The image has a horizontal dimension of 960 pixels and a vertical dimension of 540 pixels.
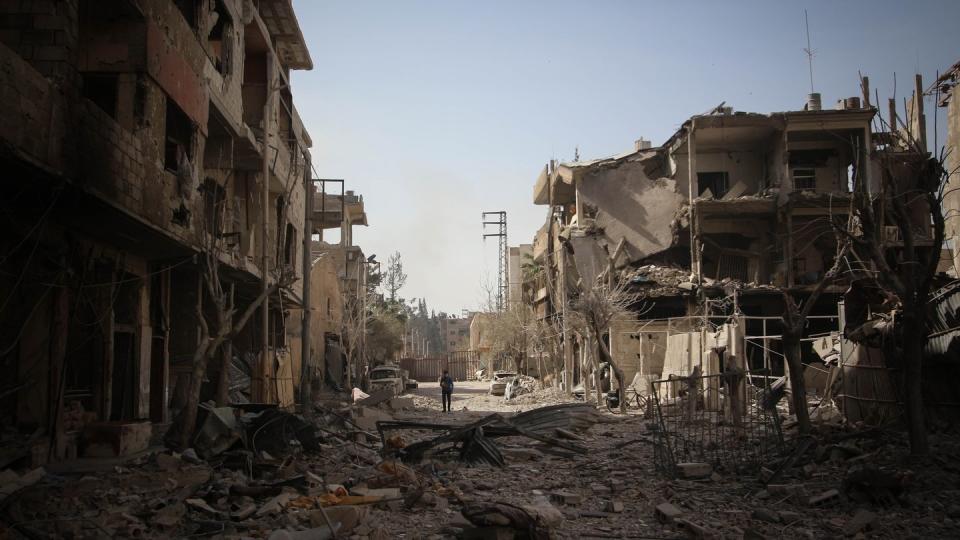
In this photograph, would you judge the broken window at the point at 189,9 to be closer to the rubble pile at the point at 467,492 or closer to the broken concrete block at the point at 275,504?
the rubble pile at the point at 467,492

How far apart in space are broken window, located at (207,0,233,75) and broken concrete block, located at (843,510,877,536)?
15193mm

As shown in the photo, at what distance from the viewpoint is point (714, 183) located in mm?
36031

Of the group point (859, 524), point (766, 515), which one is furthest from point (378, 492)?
point (859, 524)

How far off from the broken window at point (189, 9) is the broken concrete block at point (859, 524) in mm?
14648

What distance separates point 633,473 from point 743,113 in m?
25.6

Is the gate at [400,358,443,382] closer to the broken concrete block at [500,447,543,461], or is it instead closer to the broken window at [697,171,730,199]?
the broken window at [697,171,730,199]

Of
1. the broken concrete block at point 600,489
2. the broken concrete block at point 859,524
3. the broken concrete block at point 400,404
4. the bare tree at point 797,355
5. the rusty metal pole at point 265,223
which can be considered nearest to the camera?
the broken concrete block at point 859,524

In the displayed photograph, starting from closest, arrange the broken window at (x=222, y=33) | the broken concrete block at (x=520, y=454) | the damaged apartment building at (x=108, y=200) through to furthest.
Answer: the damaged apartment building at (x=108, y=200)
the broken concrete block at (x=520, y=454)
the broken window at (x=222, y=33)

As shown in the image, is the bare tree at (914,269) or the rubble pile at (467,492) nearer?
the rubble pile at (467,492)

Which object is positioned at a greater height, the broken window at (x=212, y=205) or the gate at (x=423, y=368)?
the broken window at (x=212, y=205)

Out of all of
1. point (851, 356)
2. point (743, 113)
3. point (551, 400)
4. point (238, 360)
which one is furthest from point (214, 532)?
point (743, 113)

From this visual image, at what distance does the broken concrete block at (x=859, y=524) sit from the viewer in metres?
7.48

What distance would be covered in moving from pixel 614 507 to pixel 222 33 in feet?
47.4

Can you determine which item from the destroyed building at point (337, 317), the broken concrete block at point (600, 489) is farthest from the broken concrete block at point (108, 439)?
the destroyed building at point (337, 317)
